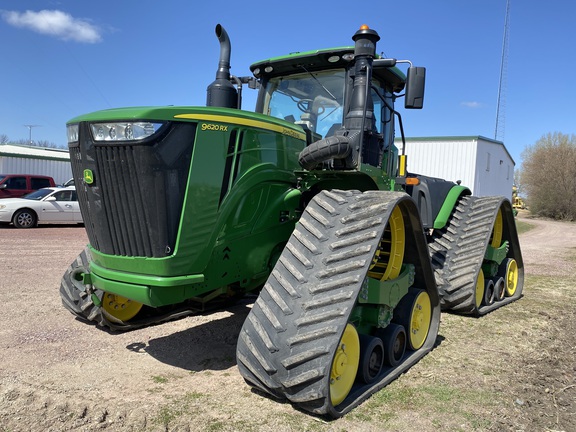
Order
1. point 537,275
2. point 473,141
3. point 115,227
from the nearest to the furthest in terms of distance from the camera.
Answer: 1. point 115,227
2. point 537,275
3. point 473,141

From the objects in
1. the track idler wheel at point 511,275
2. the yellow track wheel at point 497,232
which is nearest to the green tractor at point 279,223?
the yellow track wheel at point 497,232

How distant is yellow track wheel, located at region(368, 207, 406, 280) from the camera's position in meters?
4.61

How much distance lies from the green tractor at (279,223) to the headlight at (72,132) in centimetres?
2

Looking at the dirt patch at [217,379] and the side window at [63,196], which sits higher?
the side window at [63,196]

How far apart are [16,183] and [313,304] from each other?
1950cm

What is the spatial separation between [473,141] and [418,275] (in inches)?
938

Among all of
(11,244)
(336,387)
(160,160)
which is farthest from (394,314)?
(11,244)

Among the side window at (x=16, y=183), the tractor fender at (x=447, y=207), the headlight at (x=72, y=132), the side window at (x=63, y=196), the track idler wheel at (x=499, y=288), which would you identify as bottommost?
the track idler wheel at (x=499, y=288)

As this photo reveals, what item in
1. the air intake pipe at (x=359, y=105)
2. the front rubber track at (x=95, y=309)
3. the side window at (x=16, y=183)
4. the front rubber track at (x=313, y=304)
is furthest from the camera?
the side window at (x=16, y=183)

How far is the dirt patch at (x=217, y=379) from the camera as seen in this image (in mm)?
3383

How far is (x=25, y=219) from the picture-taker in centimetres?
1606

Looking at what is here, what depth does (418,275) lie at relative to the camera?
500 centimetres

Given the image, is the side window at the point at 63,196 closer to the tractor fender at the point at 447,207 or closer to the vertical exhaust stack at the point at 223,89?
the vertical exhaust stack at the point at 223,89

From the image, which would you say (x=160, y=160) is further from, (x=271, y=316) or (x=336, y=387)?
(x=336, y=387)
